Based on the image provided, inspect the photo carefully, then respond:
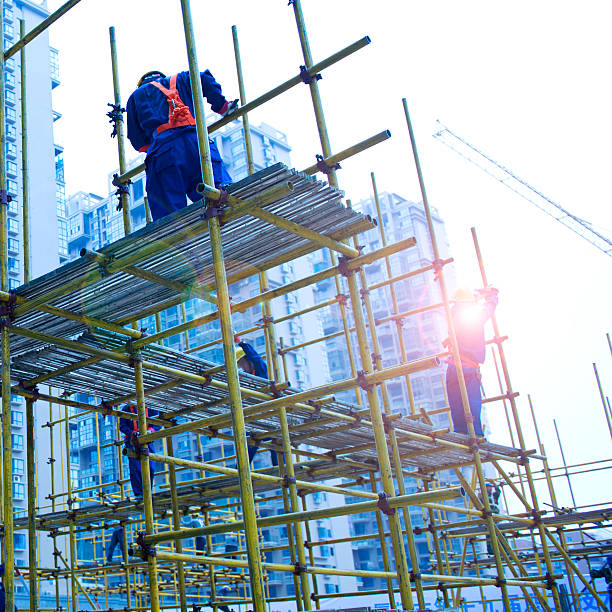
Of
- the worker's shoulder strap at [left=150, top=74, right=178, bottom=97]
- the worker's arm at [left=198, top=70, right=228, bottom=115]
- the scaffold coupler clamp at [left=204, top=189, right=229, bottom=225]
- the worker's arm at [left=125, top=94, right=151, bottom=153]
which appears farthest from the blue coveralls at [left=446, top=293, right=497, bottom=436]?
the scaffold coupler clamp at [left=204, top=189, right=229, bottom=225]

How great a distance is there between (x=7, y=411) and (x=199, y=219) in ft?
6.57

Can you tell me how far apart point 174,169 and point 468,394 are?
17.6 feet

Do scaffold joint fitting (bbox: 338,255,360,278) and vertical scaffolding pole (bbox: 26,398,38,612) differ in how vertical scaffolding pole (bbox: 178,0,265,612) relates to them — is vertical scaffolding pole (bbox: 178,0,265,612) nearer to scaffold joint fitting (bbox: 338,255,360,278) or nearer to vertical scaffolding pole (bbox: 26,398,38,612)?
scaffold joint fitting (bbox: 338,255,360,278)

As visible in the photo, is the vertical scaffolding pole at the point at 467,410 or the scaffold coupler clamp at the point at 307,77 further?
the vertical scaffolding pole at the point at 467,410

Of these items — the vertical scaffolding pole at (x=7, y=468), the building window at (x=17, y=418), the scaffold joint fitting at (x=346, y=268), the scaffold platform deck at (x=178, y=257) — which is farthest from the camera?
the building window at (x=17, y=418)

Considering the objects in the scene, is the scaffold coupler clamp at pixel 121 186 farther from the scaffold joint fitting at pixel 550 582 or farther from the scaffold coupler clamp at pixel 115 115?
the scaffold joint fitting at pixel 550 582

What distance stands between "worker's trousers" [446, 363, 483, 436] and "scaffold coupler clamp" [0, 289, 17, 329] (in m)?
5.62

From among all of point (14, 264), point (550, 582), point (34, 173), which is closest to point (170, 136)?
point (550, 582)

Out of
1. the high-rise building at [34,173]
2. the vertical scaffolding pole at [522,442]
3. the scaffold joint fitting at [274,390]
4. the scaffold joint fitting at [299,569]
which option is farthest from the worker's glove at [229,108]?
the high-rise building at [34,173]

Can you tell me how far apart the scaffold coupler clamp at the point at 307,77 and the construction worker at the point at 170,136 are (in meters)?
0.65

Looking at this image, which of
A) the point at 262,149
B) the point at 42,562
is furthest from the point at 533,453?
the point at 262,149

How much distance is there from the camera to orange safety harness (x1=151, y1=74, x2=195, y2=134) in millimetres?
5969

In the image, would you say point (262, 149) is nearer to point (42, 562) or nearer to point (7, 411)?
point (42, 562)

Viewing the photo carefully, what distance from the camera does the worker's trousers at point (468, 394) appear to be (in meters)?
9.27
